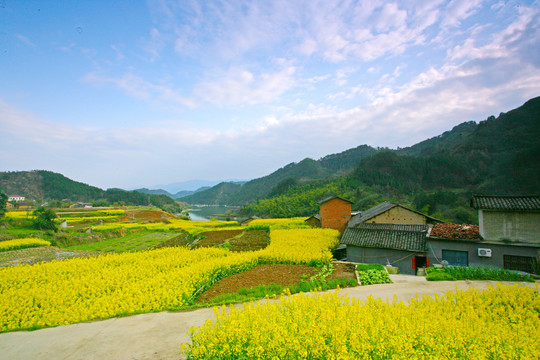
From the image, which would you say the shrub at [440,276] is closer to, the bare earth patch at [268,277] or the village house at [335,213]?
the bare earth patch at [268,277]

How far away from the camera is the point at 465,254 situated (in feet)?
46.5

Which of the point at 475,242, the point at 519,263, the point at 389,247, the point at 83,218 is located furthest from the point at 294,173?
the point at 519,263

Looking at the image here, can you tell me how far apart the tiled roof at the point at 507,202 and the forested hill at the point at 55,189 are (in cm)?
8830

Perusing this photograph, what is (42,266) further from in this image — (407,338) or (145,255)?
(407,338)

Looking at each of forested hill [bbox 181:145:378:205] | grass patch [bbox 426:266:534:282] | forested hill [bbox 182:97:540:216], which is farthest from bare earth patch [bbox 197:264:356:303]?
forested hill [bbox 181:145:378:205]

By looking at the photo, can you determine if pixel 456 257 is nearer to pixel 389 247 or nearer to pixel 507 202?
pixel 389 247

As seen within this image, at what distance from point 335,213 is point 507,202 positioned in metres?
14.2

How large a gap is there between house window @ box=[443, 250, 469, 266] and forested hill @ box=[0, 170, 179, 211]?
86772 millimetres

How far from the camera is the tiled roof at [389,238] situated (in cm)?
1546

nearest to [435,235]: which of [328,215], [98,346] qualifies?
[328,215]

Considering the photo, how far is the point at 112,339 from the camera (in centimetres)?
567

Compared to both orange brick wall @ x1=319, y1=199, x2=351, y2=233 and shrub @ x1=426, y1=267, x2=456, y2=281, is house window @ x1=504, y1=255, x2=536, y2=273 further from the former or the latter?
orange brick wall @ x1=319, y1=199, x2=351, y2=233

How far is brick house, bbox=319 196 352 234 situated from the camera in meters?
26.3

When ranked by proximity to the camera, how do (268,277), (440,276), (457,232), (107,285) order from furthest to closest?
(457,232) < (268,277) < (440,276) < (107,285)
